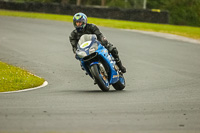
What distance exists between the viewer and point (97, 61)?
35.8ft

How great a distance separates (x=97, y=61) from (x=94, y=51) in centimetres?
32

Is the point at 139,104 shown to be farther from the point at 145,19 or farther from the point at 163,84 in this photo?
the point at 145,19

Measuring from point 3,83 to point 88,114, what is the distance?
5.07 metres

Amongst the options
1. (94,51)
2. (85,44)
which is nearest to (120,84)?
(94,51)

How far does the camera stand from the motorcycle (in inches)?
420

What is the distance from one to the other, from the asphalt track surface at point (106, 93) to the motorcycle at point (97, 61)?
1.17 feet

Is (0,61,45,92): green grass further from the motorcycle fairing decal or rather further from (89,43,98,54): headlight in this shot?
(89,43,98,54): headlight

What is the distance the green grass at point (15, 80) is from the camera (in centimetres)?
1206

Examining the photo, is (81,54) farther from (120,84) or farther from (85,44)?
(120,84)

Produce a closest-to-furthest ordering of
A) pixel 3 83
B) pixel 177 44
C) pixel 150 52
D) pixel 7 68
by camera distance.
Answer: pixel 3 83 < pixel 7 68 < pixel 150 52 < pixel 177 44

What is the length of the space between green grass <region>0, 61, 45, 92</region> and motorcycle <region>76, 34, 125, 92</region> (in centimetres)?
206

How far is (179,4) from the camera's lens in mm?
71812

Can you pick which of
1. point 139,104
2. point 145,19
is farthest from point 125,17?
point 139,104

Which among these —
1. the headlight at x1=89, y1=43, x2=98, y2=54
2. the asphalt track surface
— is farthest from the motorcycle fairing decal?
the asphalt track surface
